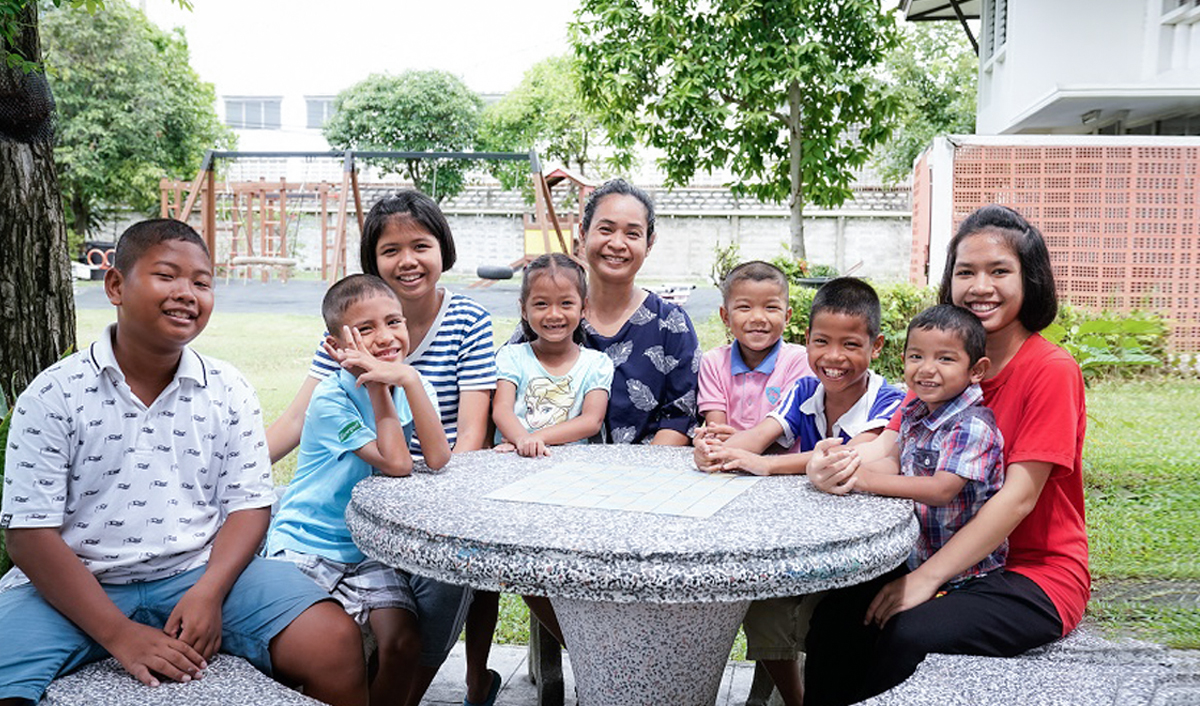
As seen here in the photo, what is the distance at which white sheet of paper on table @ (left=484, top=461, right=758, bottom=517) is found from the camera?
204 centimetres

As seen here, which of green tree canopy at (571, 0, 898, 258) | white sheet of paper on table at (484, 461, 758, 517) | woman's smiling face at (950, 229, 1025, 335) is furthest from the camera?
green tree canopy at (571, 0, 898, 258)

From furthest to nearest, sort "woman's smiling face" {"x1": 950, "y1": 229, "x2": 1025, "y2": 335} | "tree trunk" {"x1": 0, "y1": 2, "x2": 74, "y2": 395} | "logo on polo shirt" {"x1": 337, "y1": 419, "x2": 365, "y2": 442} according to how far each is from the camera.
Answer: "tree trunk" {"x1": 0, "y1": 2, "x2": 74, "y2": 395} → "logo on polo shirt" {"x1": 337, "y1": 419, "x2": 365, "y2": 442} → "woman's smiling face" {"x1": 950, "y1": 229, "x2": 1025, "y2": 335}

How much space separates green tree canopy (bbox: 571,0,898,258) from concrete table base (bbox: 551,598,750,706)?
32.7 ft

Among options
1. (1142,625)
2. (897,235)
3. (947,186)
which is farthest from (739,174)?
(897,235)

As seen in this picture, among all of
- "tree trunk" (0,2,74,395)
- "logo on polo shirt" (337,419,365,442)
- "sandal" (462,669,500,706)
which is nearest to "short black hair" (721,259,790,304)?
"logo on polo shirt" (337,419,365,442)

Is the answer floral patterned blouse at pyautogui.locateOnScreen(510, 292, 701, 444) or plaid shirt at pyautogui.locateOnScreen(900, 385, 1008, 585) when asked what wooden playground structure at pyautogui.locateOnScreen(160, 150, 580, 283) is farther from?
plaid shirt at pyautogui.locateOnScreen(900, 385, 1008, 585)

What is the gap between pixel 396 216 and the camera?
2850 millimetres

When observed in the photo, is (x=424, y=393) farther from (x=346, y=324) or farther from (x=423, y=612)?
(x=423, y=612)

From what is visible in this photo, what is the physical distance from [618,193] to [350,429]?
1.16 meters

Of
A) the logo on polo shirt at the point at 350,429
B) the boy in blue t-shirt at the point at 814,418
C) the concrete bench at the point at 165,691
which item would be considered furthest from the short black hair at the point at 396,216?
the concrete bench at the point at 165,691

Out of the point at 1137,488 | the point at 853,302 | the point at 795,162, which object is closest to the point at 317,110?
the point at 795,162

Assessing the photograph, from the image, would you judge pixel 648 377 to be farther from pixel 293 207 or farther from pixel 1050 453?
pixel 293 207

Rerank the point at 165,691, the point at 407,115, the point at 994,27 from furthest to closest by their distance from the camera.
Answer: the point at 407,115
the point at 994,27
the point at 165,691

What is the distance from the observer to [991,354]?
7.70 ft
